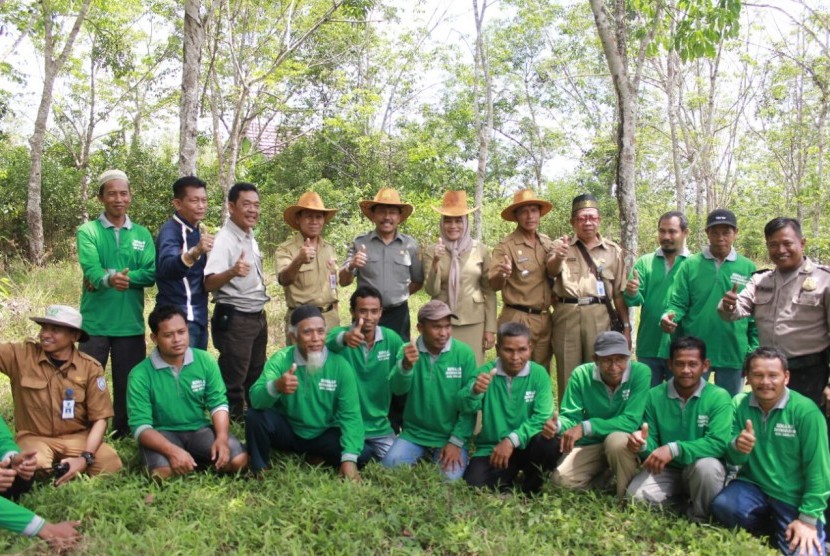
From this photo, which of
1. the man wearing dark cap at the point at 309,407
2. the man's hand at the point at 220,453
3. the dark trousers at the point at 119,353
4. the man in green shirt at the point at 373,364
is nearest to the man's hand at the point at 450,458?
the man in green shirt at the point at 373,364

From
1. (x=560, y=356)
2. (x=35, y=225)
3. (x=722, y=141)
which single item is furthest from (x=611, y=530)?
(x=722, y=141)

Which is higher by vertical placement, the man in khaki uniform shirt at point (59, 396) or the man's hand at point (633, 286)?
the man's hand at point (633, 286)

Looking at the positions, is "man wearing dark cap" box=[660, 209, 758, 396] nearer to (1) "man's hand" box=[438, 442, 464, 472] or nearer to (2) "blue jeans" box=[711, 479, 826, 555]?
(2) "blue jeans" box=[711, 479, 826, 555]

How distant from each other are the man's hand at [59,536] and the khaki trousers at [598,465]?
3054 millimetres

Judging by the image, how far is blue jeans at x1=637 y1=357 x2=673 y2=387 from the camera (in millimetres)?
5438

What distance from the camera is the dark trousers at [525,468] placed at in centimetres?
459

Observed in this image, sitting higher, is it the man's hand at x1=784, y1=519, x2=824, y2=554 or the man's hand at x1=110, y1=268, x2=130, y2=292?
the man's hand at x1=110, y1=268, x2=130, y2=292

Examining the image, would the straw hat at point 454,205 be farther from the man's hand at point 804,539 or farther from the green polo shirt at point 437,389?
the man's hand at point 804,539

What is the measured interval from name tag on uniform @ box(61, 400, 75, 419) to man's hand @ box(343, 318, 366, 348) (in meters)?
1.95

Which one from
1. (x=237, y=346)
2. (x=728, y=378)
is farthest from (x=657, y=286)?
(x=237, y=346)

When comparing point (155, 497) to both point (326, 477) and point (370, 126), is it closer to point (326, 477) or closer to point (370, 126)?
point (326, 477)

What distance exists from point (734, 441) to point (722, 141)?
2259cm

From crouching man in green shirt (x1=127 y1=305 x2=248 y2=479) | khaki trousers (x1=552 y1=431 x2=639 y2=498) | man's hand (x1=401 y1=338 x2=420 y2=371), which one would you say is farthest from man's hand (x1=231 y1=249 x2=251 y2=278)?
khaki trousers (x1=552 y1=431 x2=639 y2=498)

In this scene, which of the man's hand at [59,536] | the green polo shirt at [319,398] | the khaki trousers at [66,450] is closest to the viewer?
the man's hand at [59,536]
